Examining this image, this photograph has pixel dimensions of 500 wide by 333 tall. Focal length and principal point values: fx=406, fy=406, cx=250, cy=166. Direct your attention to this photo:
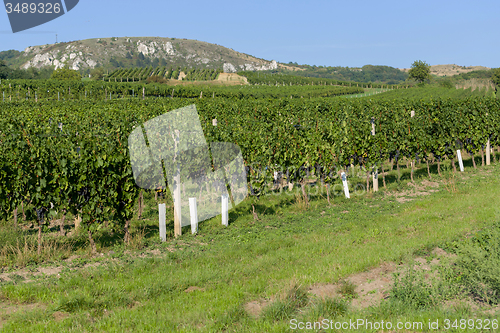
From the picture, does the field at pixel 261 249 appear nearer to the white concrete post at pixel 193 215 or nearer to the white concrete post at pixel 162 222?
the white concrete post at pixel 162 222

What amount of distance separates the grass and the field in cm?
3

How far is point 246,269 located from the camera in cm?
655

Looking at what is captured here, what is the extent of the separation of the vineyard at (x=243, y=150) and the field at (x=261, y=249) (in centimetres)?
4

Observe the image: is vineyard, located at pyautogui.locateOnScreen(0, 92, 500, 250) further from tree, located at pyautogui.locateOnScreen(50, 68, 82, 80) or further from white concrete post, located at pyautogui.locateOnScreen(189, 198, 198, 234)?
tree, located at pyautogui.locateOnScreen(50, 68, 82, 80)

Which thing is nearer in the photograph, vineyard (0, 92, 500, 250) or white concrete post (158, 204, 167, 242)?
vineyard (0, 92, 500, 250)

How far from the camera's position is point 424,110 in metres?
16.6

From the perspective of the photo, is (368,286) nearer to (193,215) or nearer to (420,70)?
(193,215)

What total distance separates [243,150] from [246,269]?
16.0 ft

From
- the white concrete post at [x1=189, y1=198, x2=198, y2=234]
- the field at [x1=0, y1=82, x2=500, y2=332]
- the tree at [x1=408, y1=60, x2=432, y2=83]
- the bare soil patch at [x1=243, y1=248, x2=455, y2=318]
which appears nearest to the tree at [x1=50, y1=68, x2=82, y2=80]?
the tree at [x1=408, y1=60, x2=432, y2=83]

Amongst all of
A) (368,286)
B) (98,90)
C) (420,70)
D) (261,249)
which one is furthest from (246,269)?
(420,70)

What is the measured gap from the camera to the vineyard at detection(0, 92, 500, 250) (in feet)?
25.8

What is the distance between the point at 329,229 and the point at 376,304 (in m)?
3.82

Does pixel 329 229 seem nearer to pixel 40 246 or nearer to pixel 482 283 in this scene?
pixel 482 283

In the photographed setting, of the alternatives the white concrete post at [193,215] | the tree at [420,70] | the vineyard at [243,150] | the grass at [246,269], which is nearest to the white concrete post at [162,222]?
the grass at [246,269]
